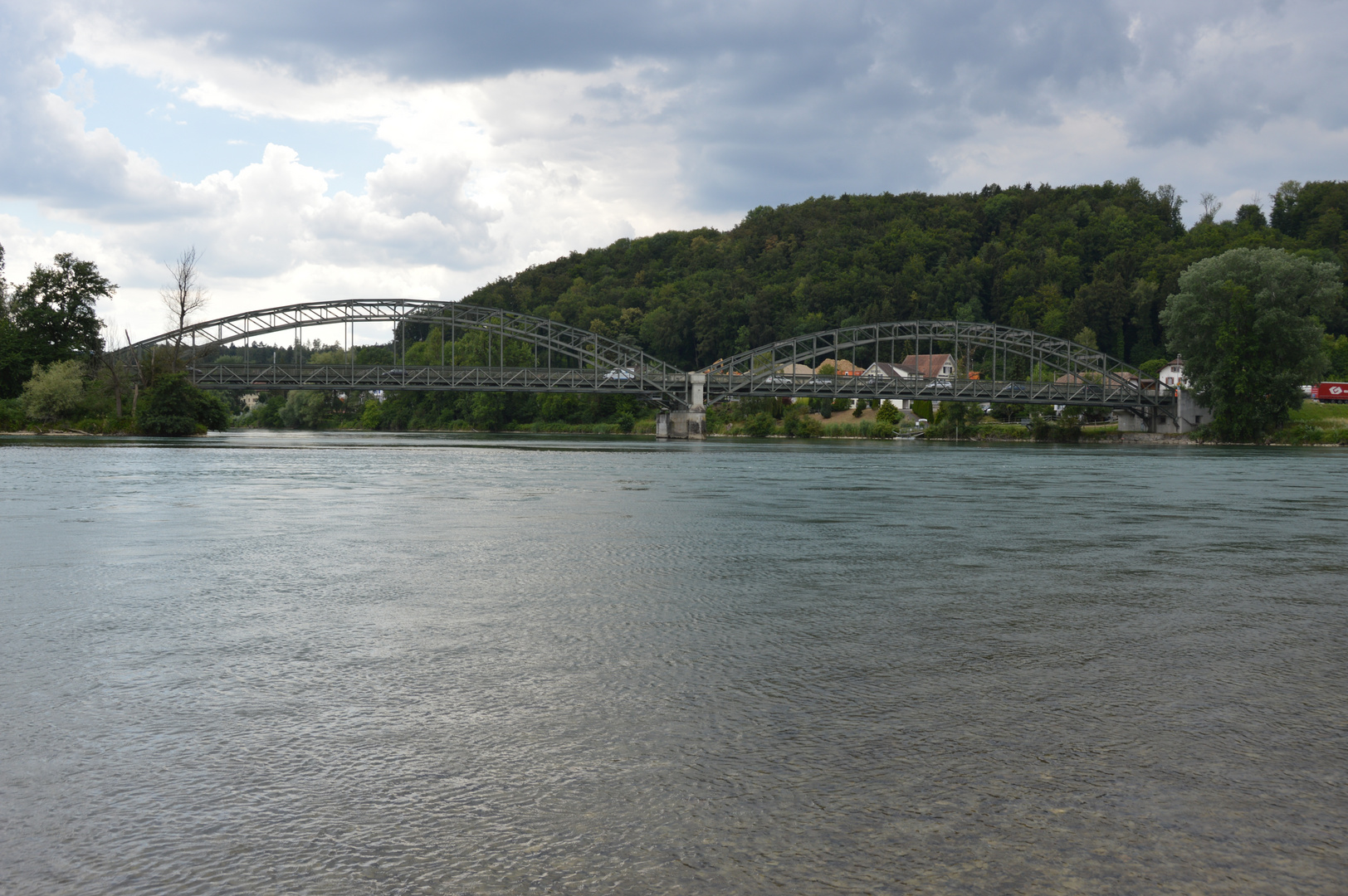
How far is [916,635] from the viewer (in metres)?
8.96

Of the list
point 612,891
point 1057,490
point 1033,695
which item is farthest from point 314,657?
point 1057,490

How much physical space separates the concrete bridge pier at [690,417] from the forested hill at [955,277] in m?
46.5

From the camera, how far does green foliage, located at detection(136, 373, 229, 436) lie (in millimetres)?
80625

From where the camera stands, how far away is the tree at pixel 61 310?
286 ft

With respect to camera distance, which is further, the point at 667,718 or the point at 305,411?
the point at 305,411

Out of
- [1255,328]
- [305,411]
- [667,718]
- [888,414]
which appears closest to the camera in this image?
[667,718]

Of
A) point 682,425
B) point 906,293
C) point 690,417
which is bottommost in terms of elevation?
point 682,425

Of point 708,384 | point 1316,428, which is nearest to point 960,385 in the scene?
point 708,384

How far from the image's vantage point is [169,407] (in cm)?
8150

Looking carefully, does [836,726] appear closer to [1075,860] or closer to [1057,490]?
[1075,860]

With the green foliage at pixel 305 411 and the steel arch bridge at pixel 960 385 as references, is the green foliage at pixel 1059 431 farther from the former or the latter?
the green foliage at pixel 305 411

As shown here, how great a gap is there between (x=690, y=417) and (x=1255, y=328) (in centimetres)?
5533

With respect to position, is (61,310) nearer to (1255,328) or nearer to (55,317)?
(55,317)

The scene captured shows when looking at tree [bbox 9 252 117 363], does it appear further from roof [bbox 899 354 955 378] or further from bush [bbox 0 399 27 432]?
roof [bbox 899 354 955 378]
